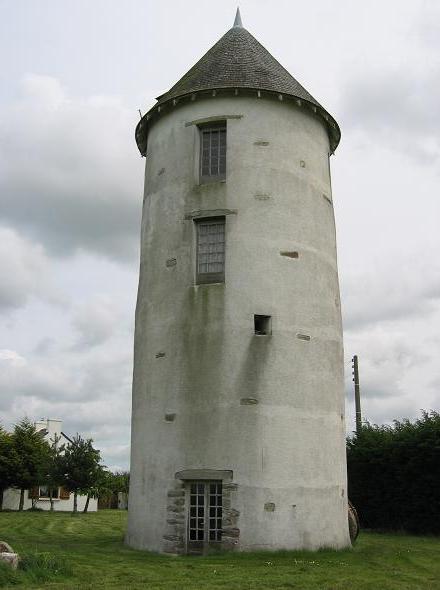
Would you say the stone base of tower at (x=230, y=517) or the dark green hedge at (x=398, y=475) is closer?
the stone base of tower at (x=230, y=517)

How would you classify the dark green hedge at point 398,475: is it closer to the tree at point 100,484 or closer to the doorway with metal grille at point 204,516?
the doorway with metal grille at point 204,516

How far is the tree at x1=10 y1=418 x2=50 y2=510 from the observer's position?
44.0 metres

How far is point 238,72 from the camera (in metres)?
20.1

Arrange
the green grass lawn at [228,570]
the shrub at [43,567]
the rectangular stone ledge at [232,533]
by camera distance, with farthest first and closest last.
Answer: the rectangular stone ledge at [232,533] → the green grass lawn at [228,570] → the shrub at [43,567]

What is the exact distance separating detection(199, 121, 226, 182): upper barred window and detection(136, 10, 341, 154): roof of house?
1.09 m

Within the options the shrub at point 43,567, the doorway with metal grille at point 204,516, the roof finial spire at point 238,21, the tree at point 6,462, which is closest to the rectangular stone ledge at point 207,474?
the doorway with metal grille at point 204,516

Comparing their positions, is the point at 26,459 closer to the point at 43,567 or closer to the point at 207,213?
the point at 207,213

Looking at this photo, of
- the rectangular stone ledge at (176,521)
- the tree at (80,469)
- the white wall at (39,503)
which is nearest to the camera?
the rectangular stone ledge at (176,521)

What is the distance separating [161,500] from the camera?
17453mm

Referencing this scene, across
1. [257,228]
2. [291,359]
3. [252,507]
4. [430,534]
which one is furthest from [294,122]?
[430,534]

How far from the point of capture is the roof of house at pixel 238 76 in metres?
19.7

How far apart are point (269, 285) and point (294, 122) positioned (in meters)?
5.09

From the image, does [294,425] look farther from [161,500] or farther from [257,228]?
[257,228]

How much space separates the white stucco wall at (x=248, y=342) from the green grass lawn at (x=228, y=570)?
102 cm
